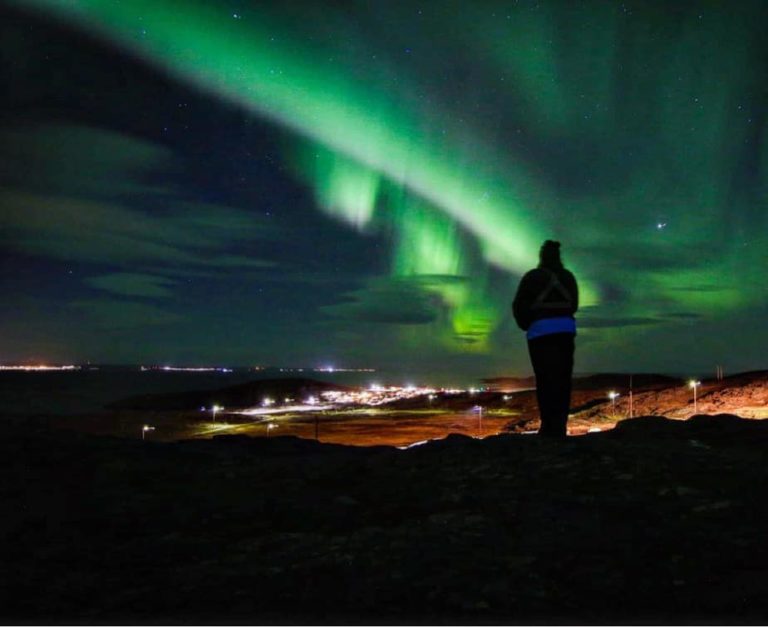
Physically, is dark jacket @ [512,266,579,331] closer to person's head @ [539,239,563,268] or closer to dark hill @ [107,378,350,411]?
person's head @ [539,239,563,268]

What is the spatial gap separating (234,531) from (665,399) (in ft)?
109

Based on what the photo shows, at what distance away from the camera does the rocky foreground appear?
14.6 ft

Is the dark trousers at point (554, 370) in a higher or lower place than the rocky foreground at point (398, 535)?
higher

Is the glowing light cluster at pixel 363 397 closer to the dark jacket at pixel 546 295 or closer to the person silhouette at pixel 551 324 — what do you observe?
the person silhouette at pixel 551 324

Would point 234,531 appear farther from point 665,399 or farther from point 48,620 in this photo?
point 665,399

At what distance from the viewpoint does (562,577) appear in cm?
479

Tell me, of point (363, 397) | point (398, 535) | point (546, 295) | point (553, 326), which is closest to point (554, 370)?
point (553, 326)

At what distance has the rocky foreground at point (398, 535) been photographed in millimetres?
4449

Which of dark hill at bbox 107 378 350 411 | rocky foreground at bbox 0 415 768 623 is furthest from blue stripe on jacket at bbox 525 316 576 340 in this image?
dark hill at bbox 107 378 350 411

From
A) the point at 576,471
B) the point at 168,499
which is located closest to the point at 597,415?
the point at 576,471

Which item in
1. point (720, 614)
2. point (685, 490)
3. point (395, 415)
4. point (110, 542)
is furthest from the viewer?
point (395, 415)

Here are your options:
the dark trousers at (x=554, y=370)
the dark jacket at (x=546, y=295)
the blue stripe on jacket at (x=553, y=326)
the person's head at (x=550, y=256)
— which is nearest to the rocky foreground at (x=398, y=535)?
the dark trousers at (x=554, y=370)

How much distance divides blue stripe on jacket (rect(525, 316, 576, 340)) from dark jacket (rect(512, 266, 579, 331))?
7 centimetres

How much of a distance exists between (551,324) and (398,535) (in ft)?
17.2
